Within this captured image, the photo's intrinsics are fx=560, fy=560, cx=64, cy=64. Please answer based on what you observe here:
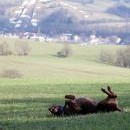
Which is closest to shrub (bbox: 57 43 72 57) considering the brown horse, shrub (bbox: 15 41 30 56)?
shrub (bbox: 15 41 30 56)

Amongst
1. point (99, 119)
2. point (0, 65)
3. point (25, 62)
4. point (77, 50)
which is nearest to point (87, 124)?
point (99, 119)

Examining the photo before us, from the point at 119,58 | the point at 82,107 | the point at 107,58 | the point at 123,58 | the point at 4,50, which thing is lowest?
the point at 107,58

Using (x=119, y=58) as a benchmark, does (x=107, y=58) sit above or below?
below

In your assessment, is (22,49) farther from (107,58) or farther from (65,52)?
(107,58)

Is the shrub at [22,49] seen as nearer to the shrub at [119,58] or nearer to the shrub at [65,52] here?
the shrub at [65,52]

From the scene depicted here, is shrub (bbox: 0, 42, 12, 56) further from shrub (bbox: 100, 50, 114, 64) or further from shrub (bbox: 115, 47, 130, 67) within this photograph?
shrub (bbox: 115, 47, 130, 67)

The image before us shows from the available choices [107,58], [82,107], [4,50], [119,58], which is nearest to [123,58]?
[119,58]

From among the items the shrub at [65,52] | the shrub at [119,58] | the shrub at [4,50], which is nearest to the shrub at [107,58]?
the shrub at [119,58]

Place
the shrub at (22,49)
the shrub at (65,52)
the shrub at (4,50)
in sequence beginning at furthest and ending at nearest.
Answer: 1. the shrub at (65,52)
2. the shrub at (22,49)
3. the shrub at (4,50)

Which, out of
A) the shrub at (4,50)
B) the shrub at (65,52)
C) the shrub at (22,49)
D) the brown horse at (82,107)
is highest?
the brown horse at (82,107)

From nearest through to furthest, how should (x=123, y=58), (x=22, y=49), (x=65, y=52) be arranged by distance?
(x=123, y=58) < (x=22, y=49) < (x=65, y=52)

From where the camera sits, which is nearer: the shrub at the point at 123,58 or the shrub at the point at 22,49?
the shrub at the point at 123,58

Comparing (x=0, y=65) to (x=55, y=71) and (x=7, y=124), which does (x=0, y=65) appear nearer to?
(x=55, y=71)

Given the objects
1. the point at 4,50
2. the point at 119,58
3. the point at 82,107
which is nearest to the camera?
the point at 82,107
